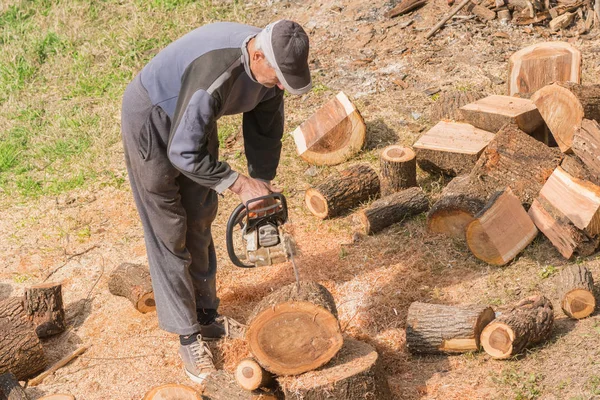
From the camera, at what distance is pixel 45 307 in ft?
16.4

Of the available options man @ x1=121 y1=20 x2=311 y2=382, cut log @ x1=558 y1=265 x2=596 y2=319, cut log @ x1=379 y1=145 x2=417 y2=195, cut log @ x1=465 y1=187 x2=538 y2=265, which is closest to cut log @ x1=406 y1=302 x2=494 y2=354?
cut log @ x1=558 y1=265 x2=596 y2=319

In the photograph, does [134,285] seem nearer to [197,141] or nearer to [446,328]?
[197,141]

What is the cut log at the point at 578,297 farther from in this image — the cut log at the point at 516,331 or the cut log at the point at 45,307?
the cut log at the point at 45,307

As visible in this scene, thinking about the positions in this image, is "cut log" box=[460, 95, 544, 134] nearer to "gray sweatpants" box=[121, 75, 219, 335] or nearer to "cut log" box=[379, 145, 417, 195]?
"cut log" box=[379, 145, 417, 195]

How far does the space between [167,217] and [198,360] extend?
3.09ft

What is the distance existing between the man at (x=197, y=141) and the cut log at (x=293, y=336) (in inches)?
25.1

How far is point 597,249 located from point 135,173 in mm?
3163

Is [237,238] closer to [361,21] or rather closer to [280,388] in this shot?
[280,388]

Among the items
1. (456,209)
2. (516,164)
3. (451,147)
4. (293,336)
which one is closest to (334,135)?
(451,147)

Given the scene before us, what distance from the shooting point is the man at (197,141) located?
11.4ft

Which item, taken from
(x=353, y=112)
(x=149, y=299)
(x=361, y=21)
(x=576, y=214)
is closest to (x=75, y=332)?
(x=149, y=299)

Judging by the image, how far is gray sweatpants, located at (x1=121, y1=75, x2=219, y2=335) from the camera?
12.5 ft

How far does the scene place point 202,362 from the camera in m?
4.33

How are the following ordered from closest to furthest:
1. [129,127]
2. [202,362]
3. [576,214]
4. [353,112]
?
[129,127] < [202,362] < [576,214] < [353,112]
